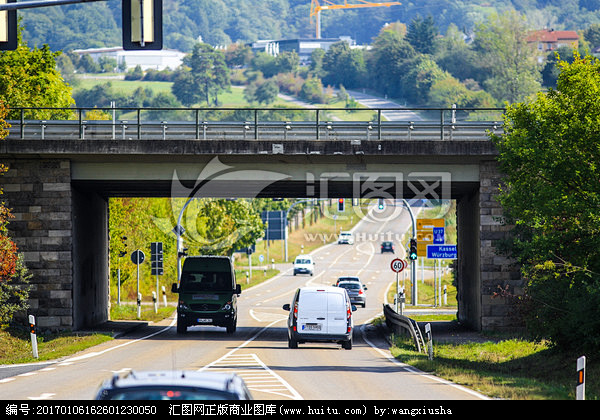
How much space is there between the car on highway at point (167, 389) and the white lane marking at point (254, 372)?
747 centimetres

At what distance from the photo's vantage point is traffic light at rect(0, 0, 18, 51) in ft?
48.0

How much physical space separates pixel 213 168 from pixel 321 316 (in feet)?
30.4

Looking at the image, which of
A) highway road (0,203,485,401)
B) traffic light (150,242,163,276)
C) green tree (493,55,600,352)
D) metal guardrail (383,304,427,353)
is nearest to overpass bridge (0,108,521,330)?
metal guardrail (383,304,427,353)

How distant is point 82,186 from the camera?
3706 centimetres

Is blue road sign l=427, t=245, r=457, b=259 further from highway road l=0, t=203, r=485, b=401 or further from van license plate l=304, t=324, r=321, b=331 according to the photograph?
van license plate l=304, t=324, r=321, b=331

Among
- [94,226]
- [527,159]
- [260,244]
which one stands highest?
[527,159]

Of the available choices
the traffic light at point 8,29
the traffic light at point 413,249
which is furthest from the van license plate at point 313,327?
the traffic light at point 413,249

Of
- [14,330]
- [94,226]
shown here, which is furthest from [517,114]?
[94,226]

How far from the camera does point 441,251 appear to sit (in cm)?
4856

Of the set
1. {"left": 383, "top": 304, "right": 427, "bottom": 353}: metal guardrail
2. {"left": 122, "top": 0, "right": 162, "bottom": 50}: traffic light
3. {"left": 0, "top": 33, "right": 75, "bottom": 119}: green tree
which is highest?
{"left": 0, "top": 33, "right": 75, "bottom": 119}: green tree

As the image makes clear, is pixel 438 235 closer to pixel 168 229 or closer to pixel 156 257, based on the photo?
pixel 156 257

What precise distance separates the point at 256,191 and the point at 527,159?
19.7 metres

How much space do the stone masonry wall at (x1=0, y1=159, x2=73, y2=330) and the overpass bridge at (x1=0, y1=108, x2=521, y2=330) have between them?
35 millimetres
